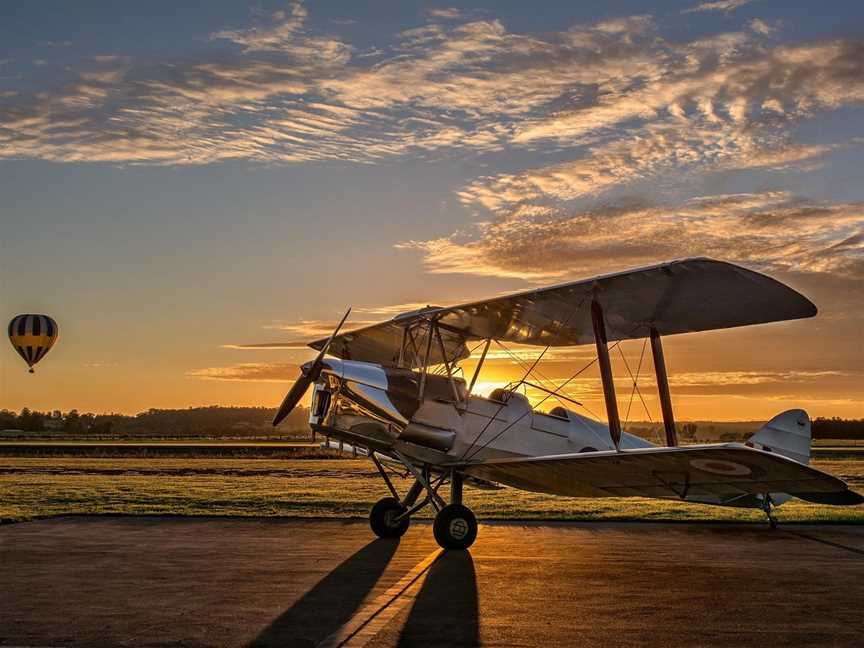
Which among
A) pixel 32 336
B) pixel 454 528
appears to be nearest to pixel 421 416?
pixel 454 528

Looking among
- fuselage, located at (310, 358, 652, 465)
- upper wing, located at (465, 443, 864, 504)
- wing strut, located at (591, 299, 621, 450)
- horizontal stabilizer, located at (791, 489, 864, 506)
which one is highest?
wing strut, located at (591, 299, 621, 450)

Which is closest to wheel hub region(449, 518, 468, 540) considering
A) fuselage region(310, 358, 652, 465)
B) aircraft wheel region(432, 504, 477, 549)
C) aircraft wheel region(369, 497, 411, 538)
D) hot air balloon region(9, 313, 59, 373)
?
aircraft wheel region(432, 504, 477, 549)

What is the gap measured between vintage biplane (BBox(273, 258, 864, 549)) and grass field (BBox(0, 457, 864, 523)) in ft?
14.7

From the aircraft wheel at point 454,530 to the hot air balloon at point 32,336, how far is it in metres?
55.0

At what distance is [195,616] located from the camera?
8.38 m

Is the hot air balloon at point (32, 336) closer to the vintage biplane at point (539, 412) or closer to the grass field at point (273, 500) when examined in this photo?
the grass field at point (273, 500)

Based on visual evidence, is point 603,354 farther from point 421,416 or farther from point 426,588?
point 426,588

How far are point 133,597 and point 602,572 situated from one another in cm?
534

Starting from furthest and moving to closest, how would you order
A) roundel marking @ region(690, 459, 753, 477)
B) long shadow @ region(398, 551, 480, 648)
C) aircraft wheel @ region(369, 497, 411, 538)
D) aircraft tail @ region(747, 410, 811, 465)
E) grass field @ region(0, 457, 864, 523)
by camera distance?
1. grass field @ region(0, 457, 864, 523)
2. aircraft tail @ region(747, 410, 811, 465)
3. aircraft wheel @ region(369, 497, 411, 538)
4. roundel marking @ region(690, 459, 753, 477)
5. long shadow @ region(398, 551, 480, 648)

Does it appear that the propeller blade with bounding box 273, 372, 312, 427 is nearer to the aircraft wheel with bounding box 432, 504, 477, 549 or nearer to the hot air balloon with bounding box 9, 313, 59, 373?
the aircraft wheel with bounding box 432, 504, 477, 549

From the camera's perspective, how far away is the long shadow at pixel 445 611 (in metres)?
7.43

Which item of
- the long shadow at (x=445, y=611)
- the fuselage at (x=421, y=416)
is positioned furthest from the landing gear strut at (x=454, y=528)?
the long shadow at (x=445, y=611)

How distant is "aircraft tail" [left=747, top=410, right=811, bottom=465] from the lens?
16.1 metres

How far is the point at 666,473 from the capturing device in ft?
40.4
